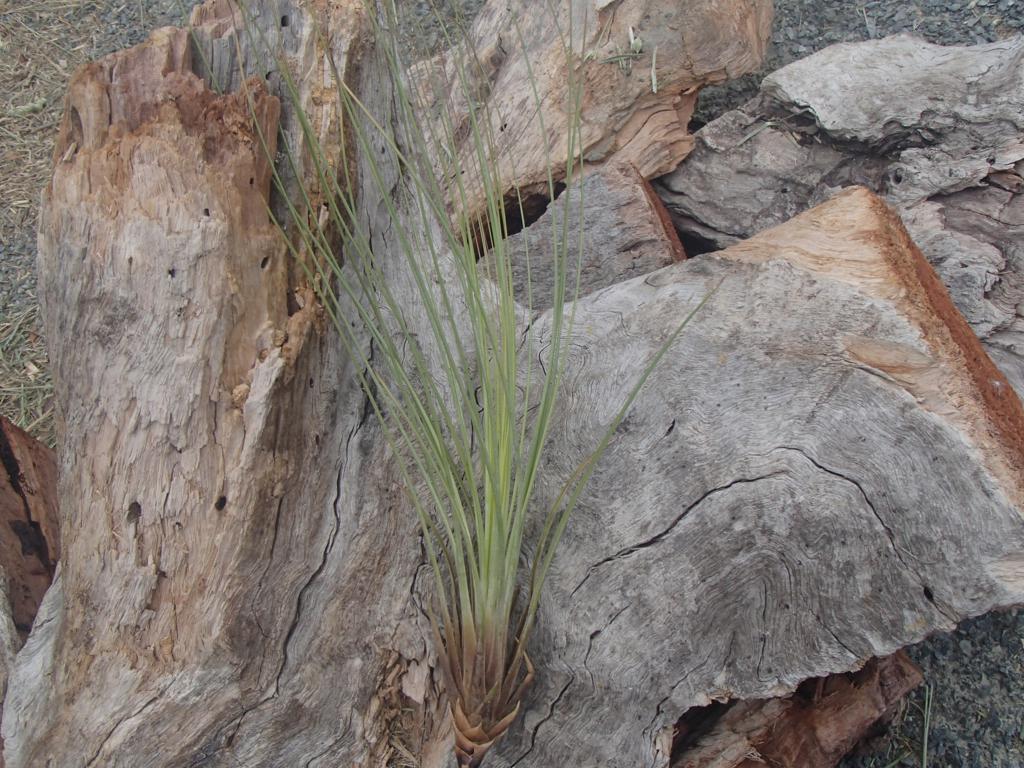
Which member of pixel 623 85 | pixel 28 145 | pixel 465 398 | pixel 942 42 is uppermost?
pixel 28 145

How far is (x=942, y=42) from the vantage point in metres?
2.24

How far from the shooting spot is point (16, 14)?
2936mm

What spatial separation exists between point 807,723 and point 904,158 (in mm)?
1172

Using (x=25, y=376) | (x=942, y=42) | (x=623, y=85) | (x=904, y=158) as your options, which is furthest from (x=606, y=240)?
(x=25, y=376)

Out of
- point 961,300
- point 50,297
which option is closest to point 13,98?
point 50,297

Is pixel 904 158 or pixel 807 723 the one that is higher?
pixel 904 158

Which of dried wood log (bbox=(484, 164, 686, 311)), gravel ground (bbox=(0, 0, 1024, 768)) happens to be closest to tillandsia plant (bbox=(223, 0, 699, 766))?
dried wood log (bbox=(484, 164, 686, 311))

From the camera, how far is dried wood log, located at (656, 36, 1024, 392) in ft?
5.12

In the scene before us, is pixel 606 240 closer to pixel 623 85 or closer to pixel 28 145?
pixel 623 85

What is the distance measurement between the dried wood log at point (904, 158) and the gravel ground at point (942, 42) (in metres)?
0.38

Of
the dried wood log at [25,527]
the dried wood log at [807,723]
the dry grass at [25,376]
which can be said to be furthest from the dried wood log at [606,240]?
the dry grass at [25,376]

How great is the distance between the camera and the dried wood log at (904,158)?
1.56m

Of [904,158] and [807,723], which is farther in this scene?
[904,158]

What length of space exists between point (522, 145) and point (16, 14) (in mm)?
2255
